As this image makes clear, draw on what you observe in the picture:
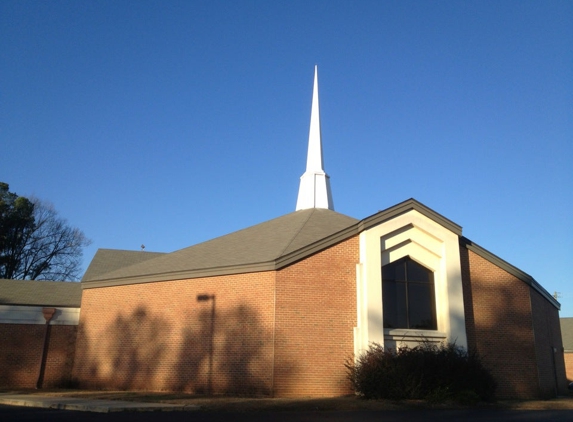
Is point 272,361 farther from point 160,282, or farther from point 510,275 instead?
point 510,275

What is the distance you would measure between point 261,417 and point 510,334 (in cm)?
1312

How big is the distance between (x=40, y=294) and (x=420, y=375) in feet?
63.6

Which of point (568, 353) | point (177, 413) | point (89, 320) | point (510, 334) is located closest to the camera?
point (177, 413)

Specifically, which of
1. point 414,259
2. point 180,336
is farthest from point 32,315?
point 414,259

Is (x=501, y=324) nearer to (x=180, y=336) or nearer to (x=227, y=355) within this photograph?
(x=227, y=355)

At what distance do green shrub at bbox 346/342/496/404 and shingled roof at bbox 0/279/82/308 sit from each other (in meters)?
14.3

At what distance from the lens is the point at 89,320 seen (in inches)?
954

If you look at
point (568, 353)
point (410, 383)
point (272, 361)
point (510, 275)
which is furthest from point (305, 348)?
point (568, 353)

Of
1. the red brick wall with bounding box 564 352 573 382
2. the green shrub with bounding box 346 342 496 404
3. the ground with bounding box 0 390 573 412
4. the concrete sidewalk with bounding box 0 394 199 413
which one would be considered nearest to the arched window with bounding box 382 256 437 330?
the green shrub with bounding box 346 342 496 404

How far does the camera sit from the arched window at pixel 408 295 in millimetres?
20625

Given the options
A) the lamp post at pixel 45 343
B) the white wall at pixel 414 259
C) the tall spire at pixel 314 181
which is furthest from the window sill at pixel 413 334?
the lamp post at pixel 45 343

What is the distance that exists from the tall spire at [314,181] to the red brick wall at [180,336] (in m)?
9.12

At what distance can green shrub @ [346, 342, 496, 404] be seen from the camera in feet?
56.5

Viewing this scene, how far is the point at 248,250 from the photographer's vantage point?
22.0 metres
